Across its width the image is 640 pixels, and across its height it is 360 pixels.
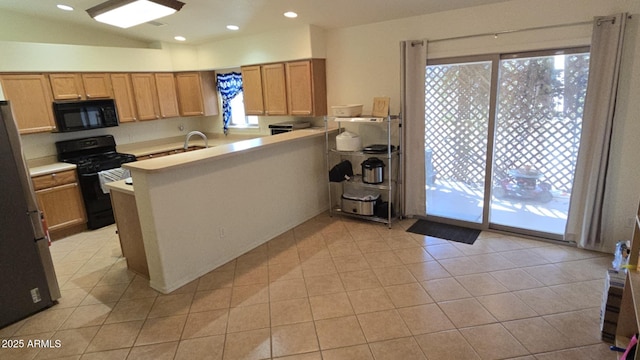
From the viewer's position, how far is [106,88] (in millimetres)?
4879

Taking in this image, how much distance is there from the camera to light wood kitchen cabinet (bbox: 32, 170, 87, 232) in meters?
4.08

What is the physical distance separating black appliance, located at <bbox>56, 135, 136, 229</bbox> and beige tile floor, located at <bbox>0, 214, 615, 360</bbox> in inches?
33.6

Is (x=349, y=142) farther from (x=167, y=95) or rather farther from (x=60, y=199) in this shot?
(x=60, y=199)

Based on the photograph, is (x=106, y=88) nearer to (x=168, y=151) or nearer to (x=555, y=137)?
(x=168, y=151)

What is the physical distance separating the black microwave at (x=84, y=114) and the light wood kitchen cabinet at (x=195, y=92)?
109 centimetres

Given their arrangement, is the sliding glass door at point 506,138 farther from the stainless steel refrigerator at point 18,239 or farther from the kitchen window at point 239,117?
the stainless steel refrigerator at point 18,239

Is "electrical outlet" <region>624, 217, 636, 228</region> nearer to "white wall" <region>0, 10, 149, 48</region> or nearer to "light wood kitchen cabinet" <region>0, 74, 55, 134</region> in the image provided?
"light wood kitchen cabinet" <region>0, 74, 55, 134</region>

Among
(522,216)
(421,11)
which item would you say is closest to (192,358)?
(522,216)

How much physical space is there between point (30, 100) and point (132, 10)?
86.0 inches

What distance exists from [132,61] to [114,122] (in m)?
0.97

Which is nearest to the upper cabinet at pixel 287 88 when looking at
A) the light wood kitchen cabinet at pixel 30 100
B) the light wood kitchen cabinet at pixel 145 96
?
the light wood kitchen cabinet at pixel 145 96

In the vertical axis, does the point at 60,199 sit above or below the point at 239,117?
below

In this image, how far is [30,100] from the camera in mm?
4184

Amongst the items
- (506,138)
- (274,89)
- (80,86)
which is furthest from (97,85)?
(506,138)
